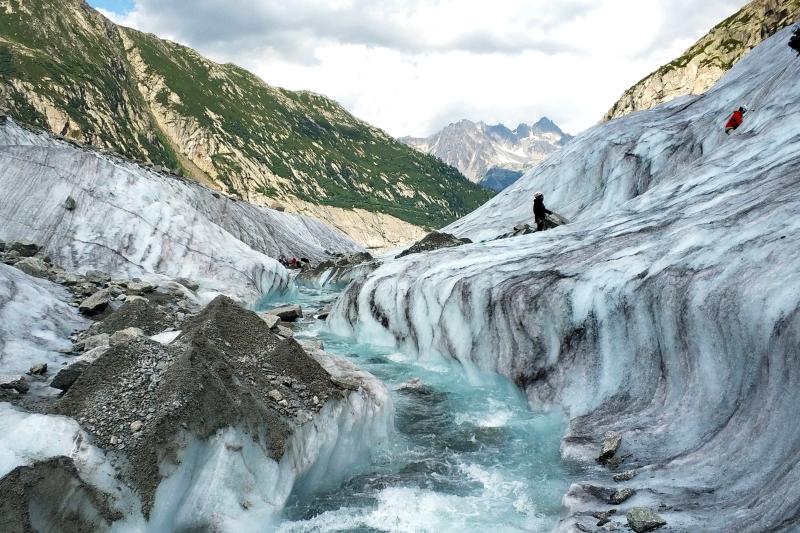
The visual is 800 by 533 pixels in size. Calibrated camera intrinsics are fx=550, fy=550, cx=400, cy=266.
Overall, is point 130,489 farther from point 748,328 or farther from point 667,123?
point 667,123

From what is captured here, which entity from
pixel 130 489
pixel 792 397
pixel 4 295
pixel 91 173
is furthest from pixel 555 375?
pixel 91 173

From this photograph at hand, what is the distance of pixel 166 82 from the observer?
194m

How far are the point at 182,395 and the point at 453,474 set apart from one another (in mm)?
4844

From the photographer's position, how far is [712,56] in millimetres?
113125

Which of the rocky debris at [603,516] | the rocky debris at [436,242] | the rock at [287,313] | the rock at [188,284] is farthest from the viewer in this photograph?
the rocky debris at [436,242]

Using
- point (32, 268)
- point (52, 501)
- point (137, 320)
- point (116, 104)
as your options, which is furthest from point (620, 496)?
point (116, 104)

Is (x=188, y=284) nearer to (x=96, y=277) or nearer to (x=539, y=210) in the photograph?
(x=96, y=277)

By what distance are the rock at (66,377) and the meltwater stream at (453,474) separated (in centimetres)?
464

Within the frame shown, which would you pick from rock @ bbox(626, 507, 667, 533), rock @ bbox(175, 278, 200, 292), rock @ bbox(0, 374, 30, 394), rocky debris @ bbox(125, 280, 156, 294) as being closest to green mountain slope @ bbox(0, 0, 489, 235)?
rock @ bbox(175, 278, 200, 292)

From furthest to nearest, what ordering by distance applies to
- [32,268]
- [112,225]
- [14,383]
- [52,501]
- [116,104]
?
[116,104]
[112,225]
[32,268]
[14,383]
[52,501]

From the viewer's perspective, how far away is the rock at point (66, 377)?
9.85 meters

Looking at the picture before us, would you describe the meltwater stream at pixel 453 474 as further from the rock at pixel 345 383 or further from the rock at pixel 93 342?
the rock at pixel 93 342

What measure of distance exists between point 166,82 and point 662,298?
213 meters

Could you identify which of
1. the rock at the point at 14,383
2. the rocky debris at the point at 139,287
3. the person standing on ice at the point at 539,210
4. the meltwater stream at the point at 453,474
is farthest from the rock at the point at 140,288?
the person standing on ice at the point at 539,210
